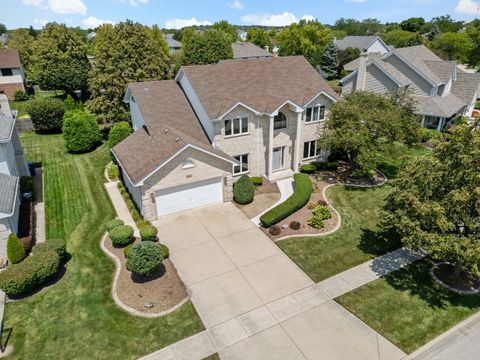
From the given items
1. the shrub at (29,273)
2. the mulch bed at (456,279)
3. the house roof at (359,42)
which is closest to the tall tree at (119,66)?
the shrub at (29,273)

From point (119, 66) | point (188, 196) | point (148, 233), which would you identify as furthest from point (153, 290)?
point (119, 66)

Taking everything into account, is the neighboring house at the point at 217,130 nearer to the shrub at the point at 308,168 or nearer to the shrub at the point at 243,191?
the shrub at the point at 243,191

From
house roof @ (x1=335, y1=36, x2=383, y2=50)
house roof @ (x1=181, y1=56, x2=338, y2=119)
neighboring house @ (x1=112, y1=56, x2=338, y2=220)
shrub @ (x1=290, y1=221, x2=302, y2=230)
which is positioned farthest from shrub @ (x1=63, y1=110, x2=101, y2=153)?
house roof @ (x1=335, y1=36, x2=383, y2=50)

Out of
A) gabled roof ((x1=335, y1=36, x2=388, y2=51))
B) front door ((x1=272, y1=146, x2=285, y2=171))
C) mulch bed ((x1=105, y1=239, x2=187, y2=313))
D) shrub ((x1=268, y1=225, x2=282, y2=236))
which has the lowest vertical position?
mulch bed ((x1=105, y1=239, x2=187, y2=313))

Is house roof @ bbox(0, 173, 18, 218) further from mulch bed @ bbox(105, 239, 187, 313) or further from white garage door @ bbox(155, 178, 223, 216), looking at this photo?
white garage door @ bbox(155, 178, 223, 216)

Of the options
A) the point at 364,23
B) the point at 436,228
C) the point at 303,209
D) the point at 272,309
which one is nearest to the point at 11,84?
the point at 303,209

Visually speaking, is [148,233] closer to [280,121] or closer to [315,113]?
[280,121]
